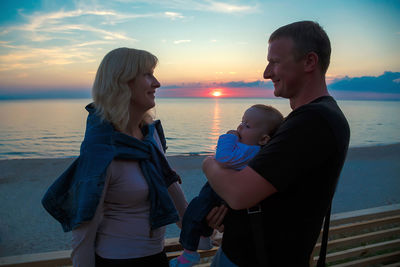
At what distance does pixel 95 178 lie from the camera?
1.77 m

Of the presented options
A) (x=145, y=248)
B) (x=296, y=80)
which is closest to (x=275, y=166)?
(x=296, y=80)

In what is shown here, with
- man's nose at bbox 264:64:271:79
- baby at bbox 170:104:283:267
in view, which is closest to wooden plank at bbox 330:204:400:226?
baby at bbox 170:104:283:267

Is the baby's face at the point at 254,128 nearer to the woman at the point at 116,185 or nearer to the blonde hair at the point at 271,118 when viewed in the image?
the blonde hair at the point at 271,118

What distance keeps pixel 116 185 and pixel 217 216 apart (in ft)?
2.33

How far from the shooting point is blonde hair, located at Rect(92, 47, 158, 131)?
203 centimetres

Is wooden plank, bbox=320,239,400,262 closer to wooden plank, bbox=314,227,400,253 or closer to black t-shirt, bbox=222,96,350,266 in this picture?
wooden plank, bbox=314,227,400,253

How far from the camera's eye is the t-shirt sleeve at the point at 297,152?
48.3 inches

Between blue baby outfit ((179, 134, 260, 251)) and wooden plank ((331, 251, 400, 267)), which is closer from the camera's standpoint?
blue baby outfit ((179, 134, 260, 251))

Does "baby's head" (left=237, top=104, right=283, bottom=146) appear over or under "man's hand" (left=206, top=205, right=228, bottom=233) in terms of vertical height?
over

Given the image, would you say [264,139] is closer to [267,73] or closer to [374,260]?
[267,73]

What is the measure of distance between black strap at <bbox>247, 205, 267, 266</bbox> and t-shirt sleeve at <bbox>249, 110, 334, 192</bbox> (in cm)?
19

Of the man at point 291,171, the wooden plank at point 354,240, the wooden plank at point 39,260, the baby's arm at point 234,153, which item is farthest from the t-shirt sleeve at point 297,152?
the wooden plank at point 354,240

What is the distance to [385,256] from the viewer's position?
359 centimetres

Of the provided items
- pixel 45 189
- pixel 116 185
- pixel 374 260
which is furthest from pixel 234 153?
pixel 45 189
